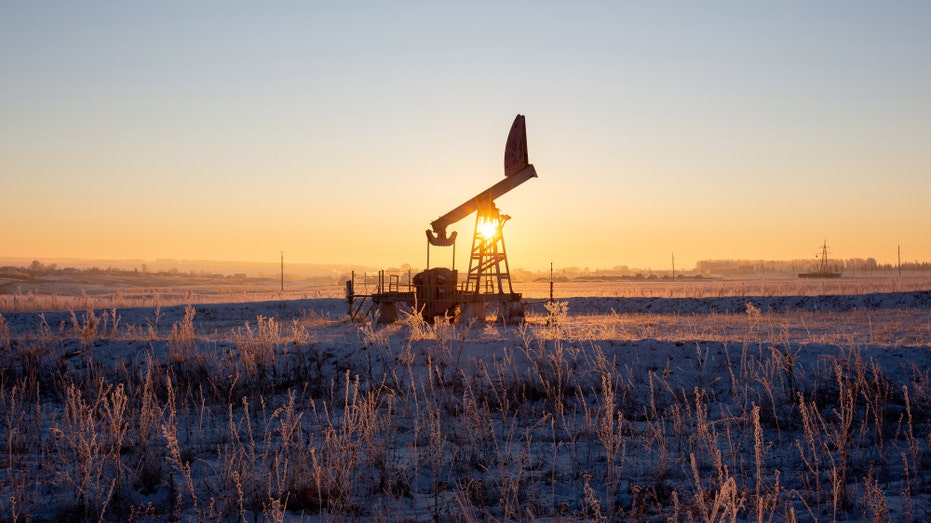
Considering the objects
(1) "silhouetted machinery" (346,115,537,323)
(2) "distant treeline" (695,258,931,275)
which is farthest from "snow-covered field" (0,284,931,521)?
(2) "distant treeline" (695,258,931,275)

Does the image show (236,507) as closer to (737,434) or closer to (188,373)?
(737,434)

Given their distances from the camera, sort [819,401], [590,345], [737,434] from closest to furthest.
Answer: [737,434] → [819,401] → [590,345]

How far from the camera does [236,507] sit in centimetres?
588

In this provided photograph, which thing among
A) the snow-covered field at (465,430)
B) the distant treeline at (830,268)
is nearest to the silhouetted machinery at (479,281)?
the snow-covered field at (465,430)

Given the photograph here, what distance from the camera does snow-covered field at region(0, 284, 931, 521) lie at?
5895mm

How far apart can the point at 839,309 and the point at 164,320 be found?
2670cm

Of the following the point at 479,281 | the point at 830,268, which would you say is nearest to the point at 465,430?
the point at 479,281

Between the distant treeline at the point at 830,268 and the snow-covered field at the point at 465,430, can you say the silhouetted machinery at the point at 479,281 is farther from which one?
the distant treeline at the point at 830,268

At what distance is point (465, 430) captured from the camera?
843cm

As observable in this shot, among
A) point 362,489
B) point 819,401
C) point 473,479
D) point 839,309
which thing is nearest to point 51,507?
point 362,489

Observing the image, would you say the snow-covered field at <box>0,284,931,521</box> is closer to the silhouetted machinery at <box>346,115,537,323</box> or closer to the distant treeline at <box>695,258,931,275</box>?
the silhouetted machinery at <box>346,115,537,323</box>

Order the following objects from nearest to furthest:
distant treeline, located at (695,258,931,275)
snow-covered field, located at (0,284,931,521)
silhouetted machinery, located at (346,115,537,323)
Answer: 1. snow-covered field, located at (0,284,931,521)
2. silhouetted machinery, located at (346,115,537,323)
3. distant treeline, located at (695,258,931,275)

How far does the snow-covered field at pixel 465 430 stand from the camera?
5.89 m

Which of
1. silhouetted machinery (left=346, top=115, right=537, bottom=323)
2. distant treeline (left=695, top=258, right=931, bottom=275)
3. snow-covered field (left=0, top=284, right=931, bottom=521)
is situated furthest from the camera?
distant treeline (left=695, top=258, right=931, bottom=275)
